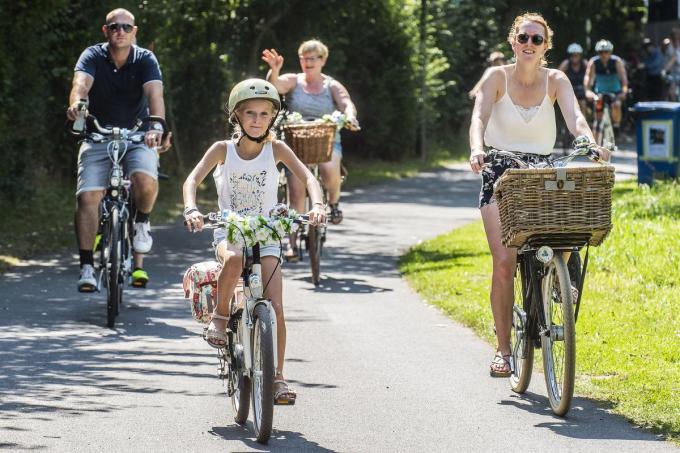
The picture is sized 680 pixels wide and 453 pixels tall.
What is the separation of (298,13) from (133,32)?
1437cm

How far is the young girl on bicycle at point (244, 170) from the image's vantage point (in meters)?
7.38

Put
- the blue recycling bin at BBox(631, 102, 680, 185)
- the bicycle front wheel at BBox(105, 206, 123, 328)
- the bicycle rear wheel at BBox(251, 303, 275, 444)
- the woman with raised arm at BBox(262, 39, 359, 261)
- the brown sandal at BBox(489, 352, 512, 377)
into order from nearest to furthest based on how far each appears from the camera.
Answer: the bicycle rear wheel at BBox(251, 303, 275, 444)
the brown sandal at BBox(489, 352, 512, 377)
the bicycle front wheel at BBox(105, 206, 123, 328)
the woman with raised arm at BBox(262, 39, 359, 261)
the blue recycling bin at BBox(631, 102, 680, 185)

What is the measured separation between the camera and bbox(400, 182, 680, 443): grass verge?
812 centimetres

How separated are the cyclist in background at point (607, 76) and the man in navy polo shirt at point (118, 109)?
14068 mm

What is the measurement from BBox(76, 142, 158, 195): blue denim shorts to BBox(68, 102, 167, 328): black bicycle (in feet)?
0.25

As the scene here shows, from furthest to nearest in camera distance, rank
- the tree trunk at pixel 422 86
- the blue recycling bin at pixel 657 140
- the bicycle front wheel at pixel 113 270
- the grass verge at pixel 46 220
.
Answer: the tree trunk at pixel 422 86 → the blue recycling bin at pixel 657 140 → the grass verge at pixel 46 220 → the bicycle front wheel at pixel 113 270

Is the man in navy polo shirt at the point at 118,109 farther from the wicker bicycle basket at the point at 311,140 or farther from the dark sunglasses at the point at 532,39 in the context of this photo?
the dark sunglasses at the point at 532,39

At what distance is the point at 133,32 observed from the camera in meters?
11.1

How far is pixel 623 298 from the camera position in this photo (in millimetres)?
11562

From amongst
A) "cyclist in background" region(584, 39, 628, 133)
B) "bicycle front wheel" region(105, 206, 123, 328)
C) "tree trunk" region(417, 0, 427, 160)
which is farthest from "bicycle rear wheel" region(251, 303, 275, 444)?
"tree trunk" region(417, 0, 427, 160)

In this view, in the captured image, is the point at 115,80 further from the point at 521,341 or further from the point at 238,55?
the point at 238,55

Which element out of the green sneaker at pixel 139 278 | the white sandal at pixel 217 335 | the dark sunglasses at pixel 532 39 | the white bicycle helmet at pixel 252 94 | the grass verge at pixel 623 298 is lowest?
the grass verge at pixel 623 298

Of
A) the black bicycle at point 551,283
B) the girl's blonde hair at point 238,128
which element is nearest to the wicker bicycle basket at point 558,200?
the black bicycle at point 551,283

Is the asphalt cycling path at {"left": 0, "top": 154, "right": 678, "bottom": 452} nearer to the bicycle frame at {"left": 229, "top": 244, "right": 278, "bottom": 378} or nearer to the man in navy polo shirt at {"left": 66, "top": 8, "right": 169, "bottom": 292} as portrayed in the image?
the bicycle frame at {"left": 229, "top": 244, "right": 278, "bottom": 378}
